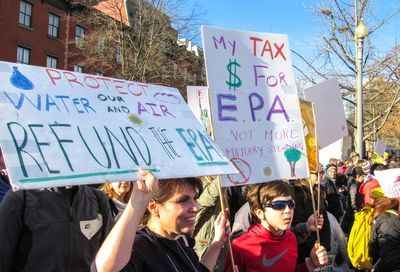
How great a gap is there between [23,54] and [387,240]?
25779mm

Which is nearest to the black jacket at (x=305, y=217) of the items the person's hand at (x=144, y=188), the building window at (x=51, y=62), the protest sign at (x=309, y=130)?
the protest sign at (x=309, y=130)

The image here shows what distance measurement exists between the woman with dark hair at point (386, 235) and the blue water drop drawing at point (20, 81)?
293 cm

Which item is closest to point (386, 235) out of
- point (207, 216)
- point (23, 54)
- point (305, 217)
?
point (305, 217)

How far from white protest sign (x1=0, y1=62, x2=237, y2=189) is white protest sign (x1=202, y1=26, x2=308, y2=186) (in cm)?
59

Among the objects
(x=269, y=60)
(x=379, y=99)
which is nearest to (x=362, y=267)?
(x=269, y=60)

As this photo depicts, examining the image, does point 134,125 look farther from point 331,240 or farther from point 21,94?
point 331,240

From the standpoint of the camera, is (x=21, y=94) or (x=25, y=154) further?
(x=21, y=94)

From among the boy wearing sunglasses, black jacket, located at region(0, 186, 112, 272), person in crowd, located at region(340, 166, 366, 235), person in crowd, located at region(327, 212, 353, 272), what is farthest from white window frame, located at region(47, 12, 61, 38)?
black jacket, located at region(0, 186, 112, 272)

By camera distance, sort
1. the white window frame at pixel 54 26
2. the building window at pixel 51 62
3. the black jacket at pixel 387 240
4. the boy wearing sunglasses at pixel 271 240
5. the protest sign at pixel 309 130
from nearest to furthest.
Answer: the boy wearing sunglasses at pixel 271 240 → the black jacket at pixel 387 240 → the protest sign at pixel 309 130 → the building window at pixel 51 62 → the white window frame at pixel 54 26

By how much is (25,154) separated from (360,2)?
583 inches

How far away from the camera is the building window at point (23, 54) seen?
2533 centimetres

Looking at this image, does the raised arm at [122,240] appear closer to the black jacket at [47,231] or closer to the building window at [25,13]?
the black jacket at [47,231]

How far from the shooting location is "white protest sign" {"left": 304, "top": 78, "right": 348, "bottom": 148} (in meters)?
4.54

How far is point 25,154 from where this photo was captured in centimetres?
152
